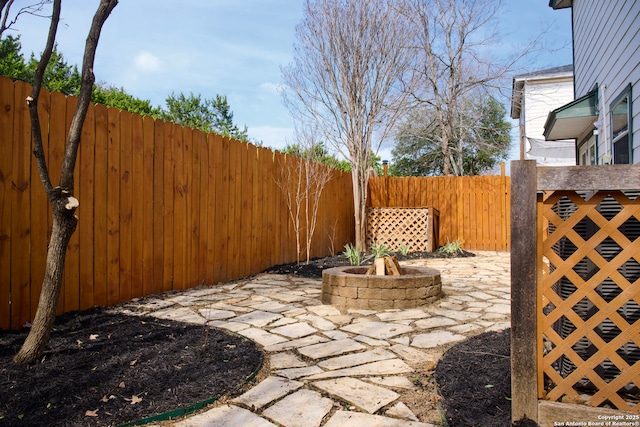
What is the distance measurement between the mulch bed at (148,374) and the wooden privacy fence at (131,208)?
1.87ft

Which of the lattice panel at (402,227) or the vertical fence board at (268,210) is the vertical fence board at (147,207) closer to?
the vertical fence board at (268,210)

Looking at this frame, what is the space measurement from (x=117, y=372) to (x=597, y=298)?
2.24m

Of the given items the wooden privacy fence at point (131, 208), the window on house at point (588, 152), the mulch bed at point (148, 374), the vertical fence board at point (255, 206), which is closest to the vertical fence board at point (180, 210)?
the wooden privacy fence at point (131, 208)

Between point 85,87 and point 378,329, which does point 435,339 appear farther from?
point 85,87

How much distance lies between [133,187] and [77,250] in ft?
2.72

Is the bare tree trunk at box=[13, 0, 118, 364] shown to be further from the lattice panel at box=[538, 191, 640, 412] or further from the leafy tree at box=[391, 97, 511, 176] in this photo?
the leafy tree at box=[391, 97, 511, 176]

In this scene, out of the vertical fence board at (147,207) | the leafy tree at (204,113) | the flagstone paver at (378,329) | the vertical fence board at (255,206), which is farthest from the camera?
the leafy tree at (204,113)

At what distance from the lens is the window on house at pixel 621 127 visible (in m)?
4.68

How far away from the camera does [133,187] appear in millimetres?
4156

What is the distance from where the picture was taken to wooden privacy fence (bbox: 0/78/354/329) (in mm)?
3111

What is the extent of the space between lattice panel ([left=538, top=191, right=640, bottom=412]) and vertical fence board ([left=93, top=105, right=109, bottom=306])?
3.48 m

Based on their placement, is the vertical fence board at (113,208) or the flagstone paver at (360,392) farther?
the vertical fence board at (113,208)

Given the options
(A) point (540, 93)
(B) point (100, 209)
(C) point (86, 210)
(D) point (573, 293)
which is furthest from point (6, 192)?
(A) point (540, 93)

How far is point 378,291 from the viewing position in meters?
4.05
